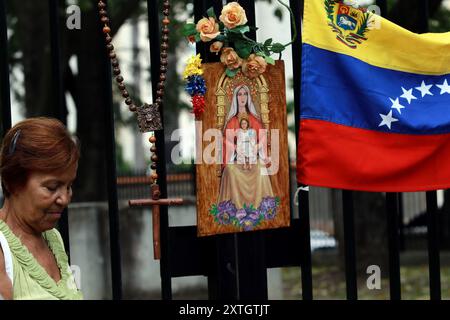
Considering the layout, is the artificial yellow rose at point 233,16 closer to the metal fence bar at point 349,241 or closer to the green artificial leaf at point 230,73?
the green artificial leaf at point 230,73

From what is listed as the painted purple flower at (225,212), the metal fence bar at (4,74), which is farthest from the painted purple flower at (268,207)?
the metal fence bar at (4,74)

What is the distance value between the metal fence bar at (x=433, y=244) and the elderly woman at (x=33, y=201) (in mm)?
1743

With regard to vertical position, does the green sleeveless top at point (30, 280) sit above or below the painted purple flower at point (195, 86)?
below

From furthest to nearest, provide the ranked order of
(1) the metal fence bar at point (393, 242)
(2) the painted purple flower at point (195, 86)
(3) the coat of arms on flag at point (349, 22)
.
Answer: (1) the metal fence bar at point (393, 242) → (3) the coat of arms on flag at point (349, 22) → (2) the painted purple flower at point (195, 86)

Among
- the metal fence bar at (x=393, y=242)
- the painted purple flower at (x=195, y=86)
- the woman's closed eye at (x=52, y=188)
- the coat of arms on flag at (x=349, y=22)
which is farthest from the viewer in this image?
the metal fence bar at (x=393, y=242)

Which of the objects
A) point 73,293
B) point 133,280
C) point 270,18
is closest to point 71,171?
point 73,293

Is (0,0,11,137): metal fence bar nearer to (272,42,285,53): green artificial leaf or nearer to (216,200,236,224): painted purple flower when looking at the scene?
(216,200,236,224): painted purple flower

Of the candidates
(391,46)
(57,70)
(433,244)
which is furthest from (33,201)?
(433,244)

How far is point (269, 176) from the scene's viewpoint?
12.5 feet

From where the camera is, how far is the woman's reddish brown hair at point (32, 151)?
278 cm

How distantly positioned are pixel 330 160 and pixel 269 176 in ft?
0.83

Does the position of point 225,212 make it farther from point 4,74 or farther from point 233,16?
point 4,74

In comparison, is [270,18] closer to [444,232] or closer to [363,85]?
[444,232]

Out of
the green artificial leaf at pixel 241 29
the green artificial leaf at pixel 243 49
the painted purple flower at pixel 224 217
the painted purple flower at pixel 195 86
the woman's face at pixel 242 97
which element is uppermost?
the green artificial leaf at pixel 241 29
